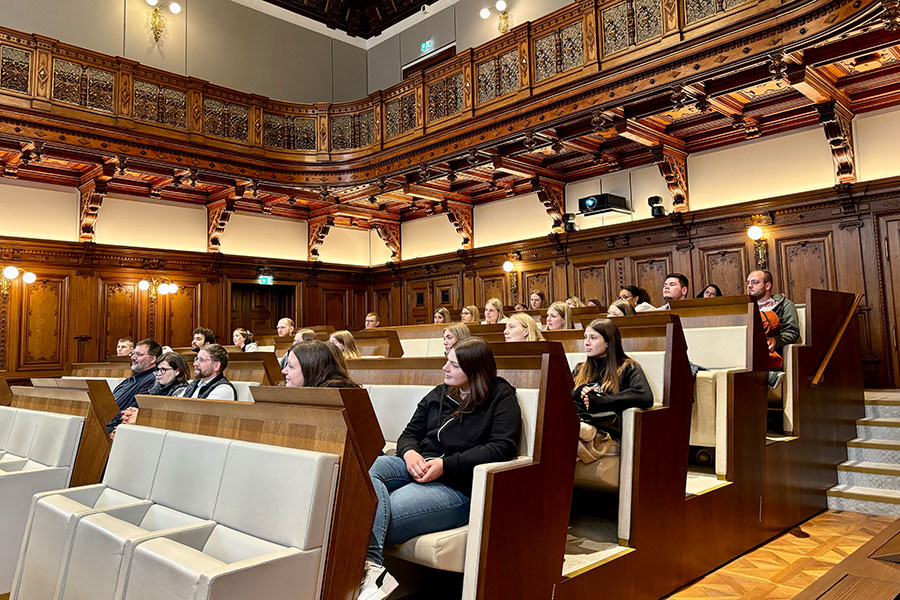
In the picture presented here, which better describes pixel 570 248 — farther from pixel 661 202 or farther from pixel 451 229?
pixel 451 229

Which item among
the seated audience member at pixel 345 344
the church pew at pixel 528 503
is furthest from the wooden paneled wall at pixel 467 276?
the church pew at pixel 528 503

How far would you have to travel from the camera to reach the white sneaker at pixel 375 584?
1.84 m

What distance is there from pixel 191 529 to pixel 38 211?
864 centimetres

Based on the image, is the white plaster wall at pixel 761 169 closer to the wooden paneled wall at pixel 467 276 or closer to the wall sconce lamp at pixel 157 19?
the wooden paneled wall at pixel 467 276

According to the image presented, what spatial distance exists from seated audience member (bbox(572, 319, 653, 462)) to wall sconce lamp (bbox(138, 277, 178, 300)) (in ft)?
26.3

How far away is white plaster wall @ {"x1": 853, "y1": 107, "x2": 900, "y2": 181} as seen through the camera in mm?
6562

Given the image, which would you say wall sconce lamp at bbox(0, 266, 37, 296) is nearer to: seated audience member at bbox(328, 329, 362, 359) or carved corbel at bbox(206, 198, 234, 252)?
carved corbel at bbox(206, 198, 234, 252)

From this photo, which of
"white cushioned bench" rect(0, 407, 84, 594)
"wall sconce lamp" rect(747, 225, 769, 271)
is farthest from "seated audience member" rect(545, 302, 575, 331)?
"wall sconce lamp" rect(747, 225, 769, 271)

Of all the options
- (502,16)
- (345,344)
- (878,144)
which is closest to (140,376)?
(345,344)

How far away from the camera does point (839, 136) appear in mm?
6613

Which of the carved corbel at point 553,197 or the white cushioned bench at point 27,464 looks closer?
the white cushioned bench at point 27,464

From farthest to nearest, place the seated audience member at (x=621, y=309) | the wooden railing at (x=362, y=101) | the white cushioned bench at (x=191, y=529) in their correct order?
the wooden railing at (x=362, y=101) → the seated audience member at (x=621, y=309) → the white cushioned bench at (x=191, y=529)

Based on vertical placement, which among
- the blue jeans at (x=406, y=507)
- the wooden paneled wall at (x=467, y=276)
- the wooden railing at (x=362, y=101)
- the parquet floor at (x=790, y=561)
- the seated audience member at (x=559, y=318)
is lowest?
the parquet floor at (x=790, y=561)

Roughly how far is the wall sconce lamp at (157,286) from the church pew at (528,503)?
324 inches
